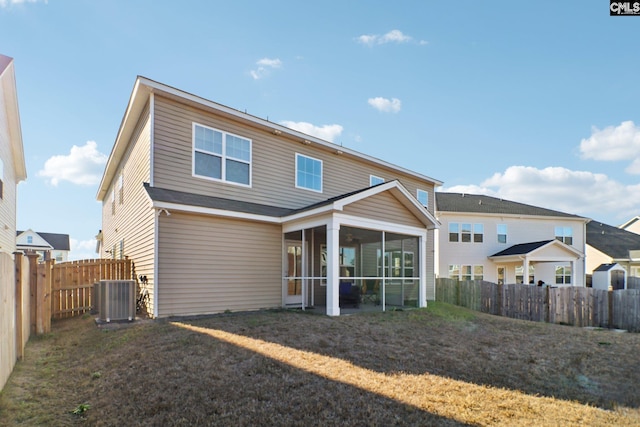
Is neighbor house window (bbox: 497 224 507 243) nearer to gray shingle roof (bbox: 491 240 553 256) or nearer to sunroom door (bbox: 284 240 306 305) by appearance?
gray shingle roof (bbox: 491 240 553 256)

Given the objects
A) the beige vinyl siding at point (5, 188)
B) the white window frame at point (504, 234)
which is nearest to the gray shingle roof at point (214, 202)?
the beige vinyl siding at point (5, 188)

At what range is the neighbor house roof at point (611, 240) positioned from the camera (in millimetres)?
28375

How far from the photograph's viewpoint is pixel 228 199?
10.3m

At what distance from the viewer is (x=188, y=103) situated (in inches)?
378

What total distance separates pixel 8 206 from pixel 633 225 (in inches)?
1907

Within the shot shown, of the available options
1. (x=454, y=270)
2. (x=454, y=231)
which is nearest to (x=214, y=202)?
(x=454, y=231)

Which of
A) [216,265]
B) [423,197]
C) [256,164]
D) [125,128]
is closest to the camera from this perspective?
[216,265]

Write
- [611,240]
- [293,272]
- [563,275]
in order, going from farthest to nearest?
[611,240], [563,275], [293,272]

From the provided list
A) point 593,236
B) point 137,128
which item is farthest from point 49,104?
point 593,236

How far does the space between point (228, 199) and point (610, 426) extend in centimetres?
914

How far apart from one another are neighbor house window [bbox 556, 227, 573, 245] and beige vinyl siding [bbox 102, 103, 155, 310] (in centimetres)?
2713

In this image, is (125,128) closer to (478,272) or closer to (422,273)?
(422,273)

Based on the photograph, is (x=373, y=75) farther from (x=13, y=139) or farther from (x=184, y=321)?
(x=13, y=139)

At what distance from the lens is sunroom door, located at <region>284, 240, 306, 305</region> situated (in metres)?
11.2
